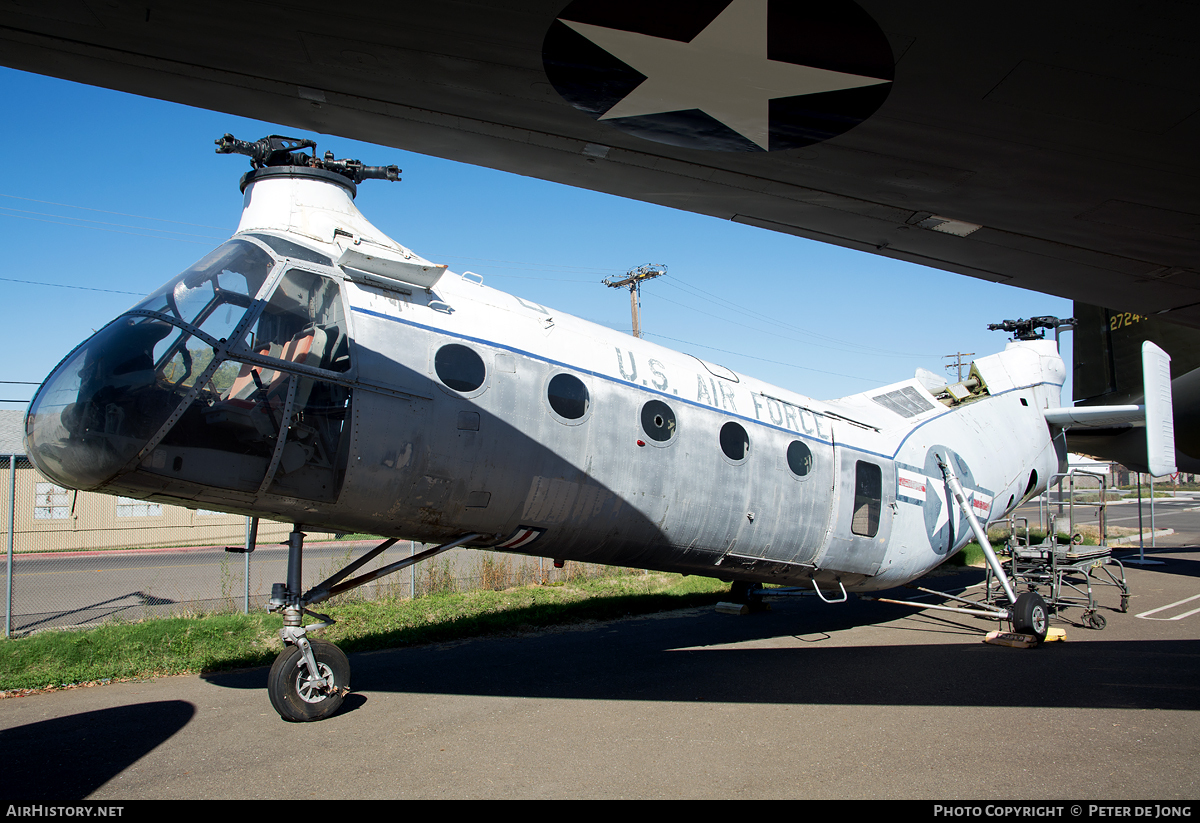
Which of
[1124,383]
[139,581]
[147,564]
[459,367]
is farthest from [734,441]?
[147,564]

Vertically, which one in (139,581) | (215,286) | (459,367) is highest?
(215,286)

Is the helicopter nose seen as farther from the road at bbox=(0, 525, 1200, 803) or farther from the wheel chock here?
the wheel chock

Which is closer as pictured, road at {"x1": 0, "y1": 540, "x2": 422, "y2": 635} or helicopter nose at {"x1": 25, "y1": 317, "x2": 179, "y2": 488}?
helicopter nose at {"x1": 25, "y1": 317, "x2": 179, "y2": 488}

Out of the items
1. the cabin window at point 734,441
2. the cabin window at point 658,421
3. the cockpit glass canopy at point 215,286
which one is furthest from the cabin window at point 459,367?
the cabin window at point 734,441

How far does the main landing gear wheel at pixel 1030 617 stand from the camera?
9680 mm

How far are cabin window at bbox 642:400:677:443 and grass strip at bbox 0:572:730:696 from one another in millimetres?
4823

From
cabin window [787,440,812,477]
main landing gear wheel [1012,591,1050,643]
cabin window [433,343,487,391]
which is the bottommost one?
main landing gear wheel [1012,591,1050,643]

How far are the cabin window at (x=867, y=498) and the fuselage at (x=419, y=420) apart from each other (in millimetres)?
65

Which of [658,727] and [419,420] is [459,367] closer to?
[419,420]

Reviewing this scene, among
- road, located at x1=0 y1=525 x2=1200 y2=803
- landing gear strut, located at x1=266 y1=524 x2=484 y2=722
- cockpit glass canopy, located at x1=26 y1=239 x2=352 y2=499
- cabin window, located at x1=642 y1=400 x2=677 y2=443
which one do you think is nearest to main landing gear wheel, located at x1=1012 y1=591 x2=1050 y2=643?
road, located at x1=0 y1=525 x2=1200 y2=803

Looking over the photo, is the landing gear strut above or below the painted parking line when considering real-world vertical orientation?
above

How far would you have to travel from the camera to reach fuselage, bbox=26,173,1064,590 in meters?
5.26

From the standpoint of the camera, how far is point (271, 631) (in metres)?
9.79

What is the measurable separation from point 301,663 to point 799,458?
5812 millimetres
